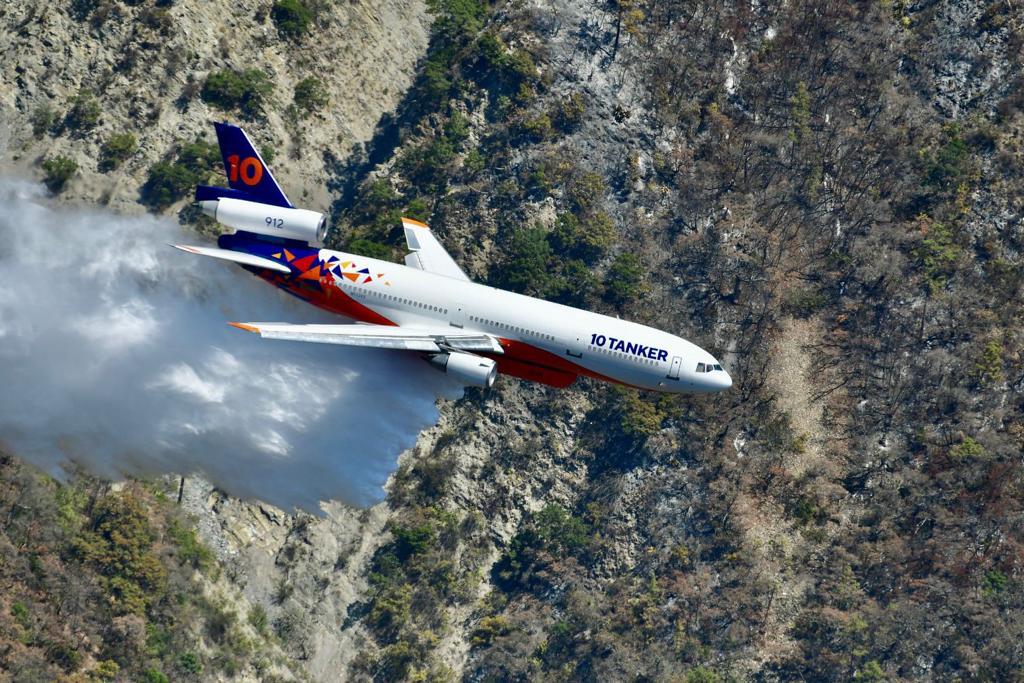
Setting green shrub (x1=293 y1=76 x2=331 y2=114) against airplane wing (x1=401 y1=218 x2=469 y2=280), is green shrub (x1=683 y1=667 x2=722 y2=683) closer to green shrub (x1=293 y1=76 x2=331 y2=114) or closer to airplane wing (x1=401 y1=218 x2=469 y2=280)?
airplane wing (x1=401 y1=218 x2=469 y2=280)

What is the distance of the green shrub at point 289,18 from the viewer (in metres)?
85.3

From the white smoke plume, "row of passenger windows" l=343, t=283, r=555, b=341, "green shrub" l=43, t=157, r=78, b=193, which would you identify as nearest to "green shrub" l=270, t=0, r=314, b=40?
"green shrub" l=43, t=157, r=78, b=193

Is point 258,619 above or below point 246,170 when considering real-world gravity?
below

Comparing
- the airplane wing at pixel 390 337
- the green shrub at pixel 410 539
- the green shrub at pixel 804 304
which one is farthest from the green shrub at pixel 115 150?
the green shrub at pixel 804 304

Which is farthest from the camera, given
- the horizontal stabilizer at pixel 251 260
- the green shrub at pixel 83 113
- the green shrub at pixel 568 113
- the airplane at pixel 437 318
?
the green shrub at pixel 568 113

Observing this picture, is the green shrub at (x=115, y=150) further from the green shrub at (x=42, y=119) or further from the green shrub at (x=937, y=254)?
the green shrub at (x=937, y=254)

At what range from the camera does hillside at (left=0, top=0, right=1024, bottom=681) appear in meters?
77.5

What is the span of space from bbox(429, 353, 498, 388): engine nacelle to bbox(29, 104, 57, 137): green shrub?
35535 mm

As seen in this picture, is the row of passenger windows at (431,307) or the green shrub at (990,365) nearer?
the row of passenger windows at (431,307)

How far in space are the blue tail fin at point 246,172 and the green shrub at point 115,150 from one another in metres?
15.2

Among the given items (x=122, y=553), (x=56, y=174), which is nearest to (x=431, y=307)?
(x=122, y=553)

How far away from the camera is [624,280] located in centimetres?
8275

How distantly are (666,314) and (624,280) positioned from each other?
13.5 feet

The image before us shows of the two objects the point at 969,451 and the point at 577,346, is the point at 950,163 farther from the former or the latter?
the point at 577,346
